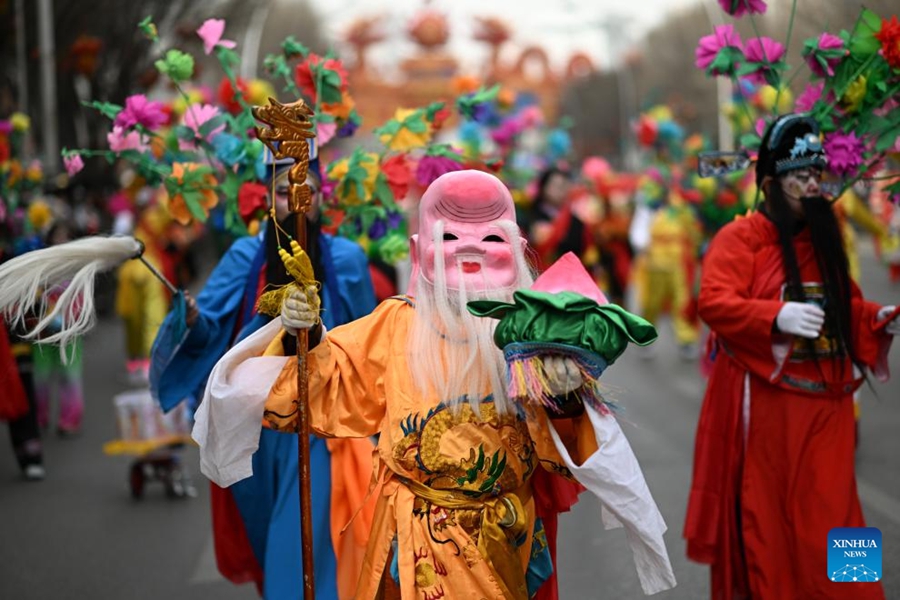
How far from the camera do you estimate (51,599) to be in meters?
6.48

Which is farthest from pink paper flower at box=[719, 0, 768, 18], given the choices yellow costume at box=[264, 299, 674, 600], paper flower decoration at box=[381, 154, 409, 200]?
yellow costume at box=[264, 299, 674, 600]

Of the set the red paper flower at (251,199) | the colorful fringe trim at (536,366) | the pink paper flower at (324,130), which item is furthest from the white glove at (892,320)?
the red paper flower at (251,199)

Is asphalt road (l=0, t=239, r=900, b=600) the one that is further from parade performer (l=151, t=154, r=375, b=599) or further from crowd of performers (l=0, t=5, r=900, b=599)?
parade performer (l=151, t=154, r=375, b=599)

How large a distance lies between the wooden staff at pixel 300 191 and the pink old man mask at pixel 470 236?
0.41 metres

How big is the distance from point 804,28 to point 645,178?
6601mm

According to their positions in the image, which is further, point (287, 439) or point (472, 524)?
point (287, 439)

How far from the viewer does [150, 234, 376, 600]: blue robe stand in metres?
5.14

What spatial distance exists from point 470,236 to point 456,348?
1.12 ft

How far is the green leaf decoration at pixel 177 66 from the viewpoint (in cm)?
622

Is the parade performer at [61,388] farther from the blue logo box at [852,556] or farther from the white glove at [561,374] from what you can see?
the white glove at [561,374]

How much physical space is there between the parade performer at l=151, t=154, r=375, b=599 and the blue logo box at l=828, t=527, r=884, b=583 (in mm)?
1835

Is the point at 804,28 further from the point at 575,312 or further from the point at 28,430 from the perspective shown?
the point at 575,312

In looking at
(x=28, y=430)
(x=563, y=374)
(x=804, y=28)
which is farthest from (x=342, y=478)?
(x=804, y=28)

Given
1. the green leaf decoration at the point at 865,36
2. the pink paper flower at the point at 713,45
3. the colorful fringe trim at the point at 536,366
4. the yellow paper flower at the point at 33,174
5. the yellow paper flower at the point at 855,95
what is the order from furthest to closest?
the yellow paper flower at the point at 33,174, the pink paper flower at the point at 713,45, the yellow paper flower at the point at 855,95, the green leaf decoration at the point at 865,36, the colorful fringe trim at the point at 536,366
